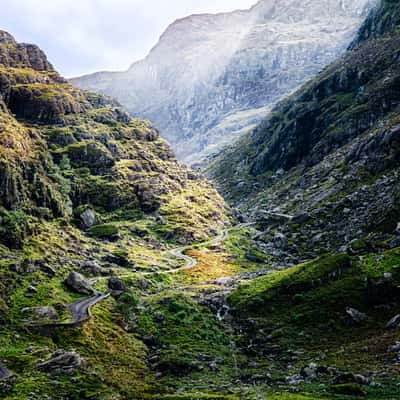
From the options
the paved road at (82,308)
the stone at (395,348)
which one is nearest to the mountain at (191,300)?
the stone at (395,348)

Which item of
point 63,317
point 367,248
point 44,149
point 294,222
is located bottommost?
point 63,317

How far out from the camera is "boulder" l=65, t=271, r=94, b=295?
348 feet

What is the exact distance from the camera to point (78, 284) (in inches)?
4208

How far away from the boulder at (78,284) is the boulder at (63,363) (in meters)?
35.6

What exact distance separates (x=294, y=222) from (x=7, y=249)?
111234 millimetres

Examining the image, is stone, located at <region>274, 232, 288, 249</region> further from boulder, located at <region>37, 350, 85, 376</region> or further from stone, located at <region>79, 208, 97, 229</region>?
boulder, located at <region>37, 350, 85, 376</region>

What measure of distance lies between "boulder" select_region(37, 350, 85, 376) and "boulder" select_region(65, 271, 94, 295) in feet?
117

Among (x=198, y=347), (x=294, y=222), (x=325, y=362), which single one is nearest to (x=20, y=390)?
(x=198, y=347)

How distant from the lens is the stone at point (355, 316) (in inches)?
3118

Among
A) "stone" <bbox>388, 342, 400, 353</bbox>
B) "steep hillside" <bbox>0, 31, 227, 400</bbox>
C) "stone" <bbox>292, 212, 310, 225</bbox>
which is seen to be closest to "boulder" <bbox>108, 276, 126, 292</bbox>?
"steep hillside" <bbox>0, 31, 227, 400</bbox>

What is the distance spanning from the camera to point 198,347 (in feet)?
278

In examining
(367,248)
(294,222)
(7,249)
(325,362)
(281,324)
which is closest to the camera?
(325,362)

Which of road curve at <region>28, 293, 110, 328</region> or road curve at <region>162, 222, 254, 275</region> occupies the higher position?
road curve at <region>162, 222, 254, 275</region>

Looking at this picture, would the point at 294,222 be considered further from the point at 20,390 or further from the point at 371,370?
the point at 20,390
